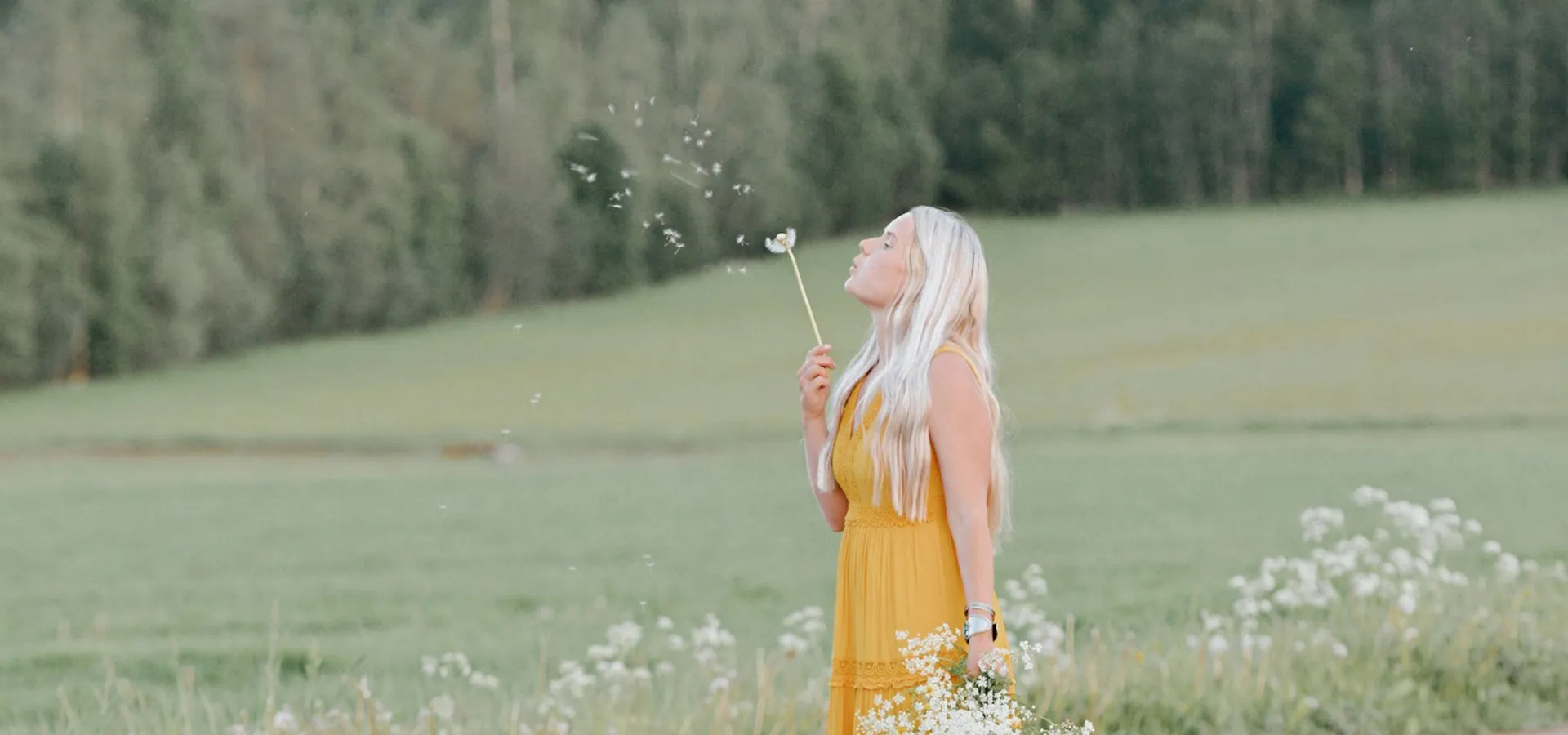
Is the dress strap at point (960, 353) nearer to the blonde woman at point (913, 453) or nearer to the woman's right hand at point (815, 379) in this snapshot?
the blonde woman at point (913, 453)

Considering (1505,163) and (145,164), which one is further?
(1505,163)

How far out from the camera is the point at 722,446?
2748 centimetres

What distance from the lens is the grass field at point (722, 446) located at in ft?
41.5

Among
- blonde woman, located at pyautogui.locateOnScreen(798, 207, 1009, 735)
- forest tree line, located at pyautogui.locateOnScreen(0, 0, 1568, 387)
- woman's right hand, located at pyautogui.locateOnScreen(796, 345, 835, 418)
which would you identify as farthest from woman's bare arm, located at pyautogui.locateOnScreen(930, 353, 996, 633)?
forest tree line, located at pyautogui.locateOnScreen(0, 0, 1568, 387)

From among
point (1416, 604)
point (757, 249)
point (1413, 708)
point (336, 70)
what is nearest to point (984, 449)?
point (1413, 708)

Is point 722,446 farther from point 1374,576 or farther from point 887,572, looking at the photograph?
point 887,572

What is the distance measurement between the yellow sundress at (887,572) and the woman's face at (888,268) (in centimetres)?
26

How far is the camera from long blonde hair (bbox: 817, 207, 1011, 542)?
13.7 ft

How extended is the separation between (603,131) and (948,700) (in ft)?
129

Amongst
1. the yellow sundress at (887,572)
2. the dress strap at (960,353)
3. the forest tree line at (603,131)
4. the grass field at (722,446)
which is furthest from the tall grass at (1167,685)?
the forest tree line at (603,131)

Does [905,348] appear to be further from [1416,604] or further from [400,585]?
[400,585]

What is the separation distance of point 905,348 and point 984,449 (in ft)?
1.02

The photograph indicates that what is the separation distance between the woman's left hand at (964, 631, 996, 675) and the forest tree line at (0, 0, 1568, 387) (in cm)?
3295

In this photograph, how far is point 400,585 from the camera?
13680 millimetres
